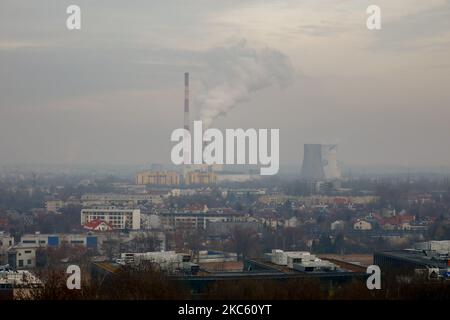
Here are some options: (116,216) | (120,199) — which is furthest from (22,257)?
(120,199)

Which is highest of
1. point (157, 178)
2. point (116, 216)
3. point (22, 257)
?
point (157, 178)

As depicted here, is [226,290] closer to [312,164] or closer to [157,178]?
[312,164]

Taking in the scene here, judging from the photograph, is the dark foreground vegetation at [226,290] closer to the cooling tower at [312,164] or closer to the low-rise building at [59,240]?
the low-rise building at [59,240]

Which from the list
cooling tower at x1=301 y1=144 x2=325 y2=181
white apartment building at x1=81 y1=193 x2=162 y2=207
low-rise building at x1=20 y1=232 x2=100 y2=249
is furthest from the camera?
cooling tower at x1=301 y1=144 x2=325 y2=181

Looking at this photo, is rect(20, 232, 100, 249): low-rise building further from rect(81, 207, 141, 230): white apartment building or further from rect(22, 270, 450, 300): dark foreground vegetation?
rect(22, 270, 450, 300): dark foreground vegetation

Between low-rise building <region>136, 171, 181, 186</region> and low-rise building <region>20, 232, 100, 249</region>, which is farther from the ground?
low-rise building <region>136, 171, 181, 186</region>

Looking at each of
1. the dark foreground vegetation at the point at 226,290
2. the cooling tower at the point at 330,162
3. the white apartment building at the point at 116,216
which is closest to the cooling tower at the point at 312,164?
the cooling tower at the point at 330,162

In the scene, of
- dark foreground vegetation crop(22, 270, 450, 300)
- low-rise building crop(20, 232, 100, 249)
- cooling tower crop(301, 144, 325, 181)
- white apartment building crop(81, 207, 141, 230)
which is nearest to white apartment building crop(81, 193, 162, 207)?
white apartment building crop(81, 207, 141, 230)
